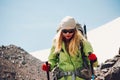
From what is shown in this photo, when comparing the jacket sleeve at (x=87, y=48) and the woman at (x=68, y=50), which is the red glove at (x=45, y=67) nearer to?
the woman at (x=68, y=50)

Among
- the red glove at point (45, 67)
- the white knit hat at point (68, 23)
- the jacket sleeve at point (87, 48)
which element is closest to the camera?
the jacket sleeve at point (87, 48)

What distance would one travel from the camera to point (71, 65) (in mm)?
7043

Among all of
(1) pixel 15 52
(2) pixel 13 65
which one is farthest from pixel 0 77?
(1) pixel 15 52

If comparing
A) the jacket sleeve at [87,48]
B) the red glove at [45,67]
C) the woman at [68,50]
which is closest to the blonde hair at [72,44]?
the woman at [68,50]

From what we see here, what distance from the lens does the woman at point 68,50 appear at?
702 cm

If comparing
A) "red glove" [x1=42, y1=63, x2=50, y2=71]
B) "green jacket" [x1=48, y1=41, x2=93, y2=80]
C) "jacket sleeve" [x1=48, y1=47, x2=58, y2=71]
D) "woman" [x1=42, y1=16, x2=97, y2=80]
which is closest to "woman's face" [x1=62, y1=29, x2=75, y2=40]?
"woman" [x1=42, y1=16, x2=97, y2=80]

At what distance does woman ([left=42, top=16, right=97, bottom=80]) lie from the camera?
7.02m

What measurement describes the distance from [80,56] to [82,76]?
47cm

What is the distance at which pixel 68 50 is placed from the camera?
23.6 ft

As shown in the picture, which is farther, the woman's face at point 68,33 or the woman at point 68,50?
the woman's face at point 68,33

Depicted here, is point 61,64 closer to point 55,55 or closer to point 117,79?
point 55,55

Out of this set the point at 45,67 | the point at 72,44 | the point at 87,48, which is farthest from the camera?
the point at 45,67

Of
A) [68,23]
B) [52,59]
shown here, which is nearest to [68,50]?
[52,59]

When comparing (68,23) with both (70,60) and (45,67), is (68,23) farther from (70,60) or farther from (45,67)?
(45,67)
